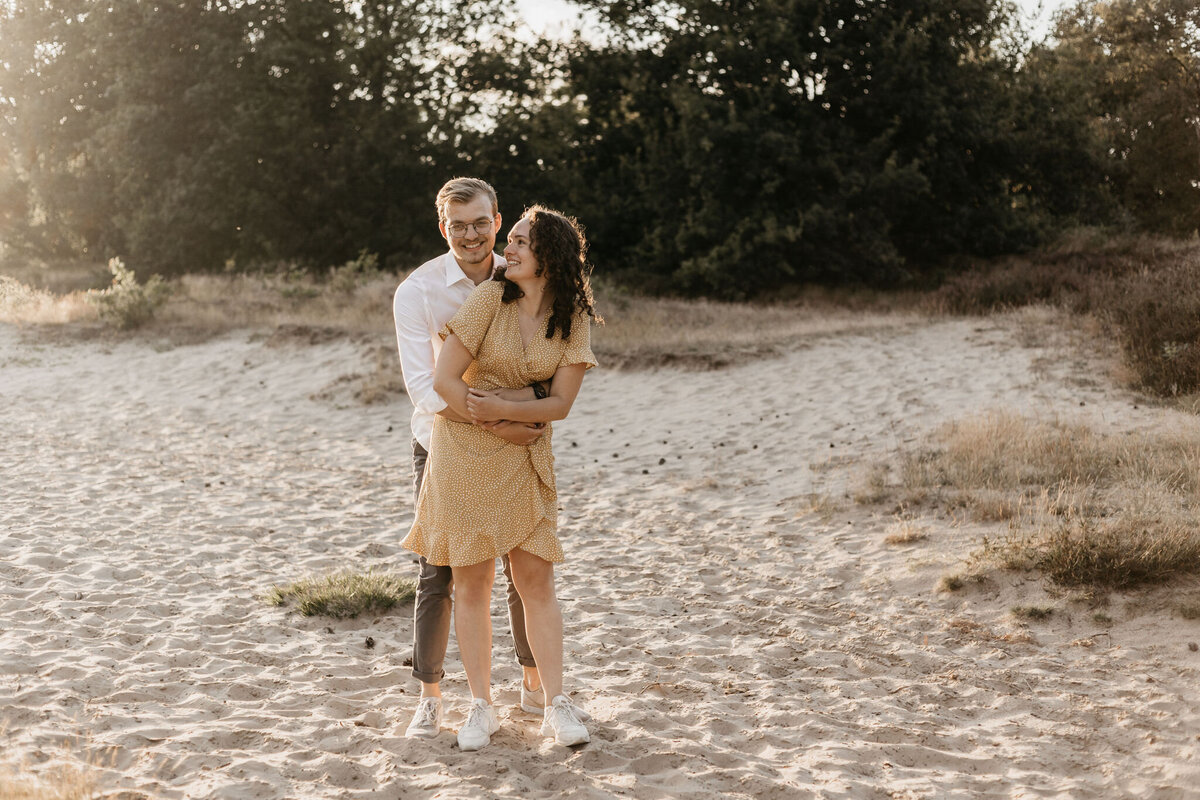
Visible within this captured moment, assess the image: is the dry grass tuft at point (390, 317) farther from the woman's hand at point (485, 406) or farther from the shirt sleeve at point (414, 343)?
the woman's hand at point (485, 406)

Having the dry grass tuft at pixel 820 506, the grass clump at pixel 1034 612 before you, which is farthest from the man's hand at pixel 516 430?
the dry grass tuft at pixel 820 506

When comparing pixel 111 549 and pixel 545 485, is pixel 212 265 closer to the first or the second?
pixel 111 549

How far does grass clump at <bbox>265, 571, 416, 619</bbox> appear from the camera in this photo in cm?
591

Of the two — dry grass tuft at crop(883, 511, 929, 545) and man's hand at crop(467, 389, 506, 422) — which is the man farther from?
dry grass tuft at crop(883, 511, 929, 545)

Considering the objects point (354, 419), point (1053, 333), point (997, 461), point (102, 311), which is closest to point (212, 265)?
point (102, 311)

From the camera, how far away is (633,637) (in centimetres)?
574

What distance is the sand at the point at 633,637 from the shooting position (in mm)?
3975

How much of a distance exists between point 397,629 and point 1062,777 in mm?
→ 3563

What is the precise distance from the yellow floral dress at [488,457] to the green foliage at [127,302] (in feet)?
53.8

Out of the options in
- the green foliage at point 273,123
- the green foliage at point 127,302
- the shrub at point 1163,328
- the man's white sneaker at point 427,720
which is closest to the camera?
the man's white sneaker at point 427,720

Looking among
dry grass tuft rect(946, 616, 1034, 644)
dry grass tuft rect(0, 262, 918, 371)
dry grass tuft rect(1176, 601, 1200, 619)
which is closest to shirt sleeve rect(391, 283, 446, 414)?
dry grass tuft rect(946, 616, 1034, 644)

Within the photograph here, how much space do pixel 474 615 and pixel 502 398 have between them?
94 cm

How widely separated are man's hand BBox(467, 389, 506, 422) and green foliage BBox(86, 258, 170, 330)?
54.4 ft

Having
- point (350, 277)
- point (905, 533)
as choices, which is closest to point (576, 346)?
point (905, 533)
